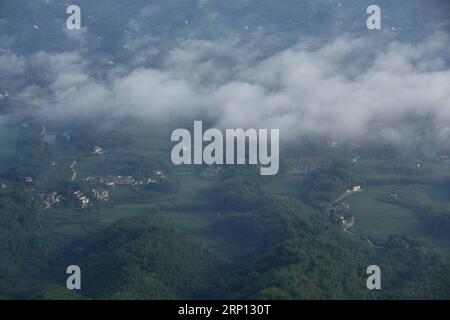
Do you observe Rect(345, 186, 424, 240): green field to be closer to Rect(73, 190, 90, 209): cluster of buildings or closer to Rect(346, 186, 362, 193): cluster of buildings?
Rect(346, 186, 362, 193): cluster of buildings

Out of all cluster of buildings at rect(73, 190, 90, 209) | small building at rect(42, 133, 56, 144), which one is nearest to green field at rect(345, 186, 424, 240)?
cluster of buildings at rect(73, 190, 90, 209)

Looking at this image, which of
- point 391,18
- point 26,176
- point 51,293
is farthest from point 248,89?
point 51,293

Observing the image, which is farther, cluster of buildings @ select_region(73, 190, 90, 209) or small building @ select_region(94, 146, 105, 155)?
small building @ select_region(94, 146, 105, 155)

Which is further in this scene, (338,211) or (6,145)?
(6,145)

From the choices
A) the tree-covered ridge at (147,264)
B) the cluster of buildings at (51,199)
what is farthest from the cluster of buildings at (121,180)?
the tree-covered ridge at (147,264)

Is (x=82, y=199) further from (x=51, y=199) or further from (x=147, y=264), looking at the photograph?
(x=147, y=264)

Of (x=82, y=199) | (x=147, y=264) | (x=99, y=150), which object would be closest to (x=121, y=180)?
(x=82, y=199)

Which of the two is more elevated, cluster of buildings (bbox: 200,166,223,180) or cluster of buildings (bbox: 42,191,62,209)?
cluster of buildings (bbox: 200,166,223,180)

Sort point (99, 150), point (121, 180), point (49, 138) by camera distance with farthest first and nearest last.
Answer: point (49, 138) < point (99, 150) < point (121, 180)

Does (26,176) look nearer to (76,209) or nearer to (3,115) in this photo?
(76,209)

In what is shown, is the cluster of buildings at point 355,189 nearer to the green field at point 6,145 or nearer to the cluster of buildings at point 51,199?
the cluster of buildings at point 51,199

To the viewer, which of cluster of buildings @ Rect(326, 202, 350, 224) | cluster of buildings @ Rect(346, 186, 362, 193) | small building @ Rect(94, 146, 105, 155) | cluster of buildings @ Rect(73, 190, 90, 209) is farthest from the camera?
small building @ Rect(94, 146, 105, 155)
